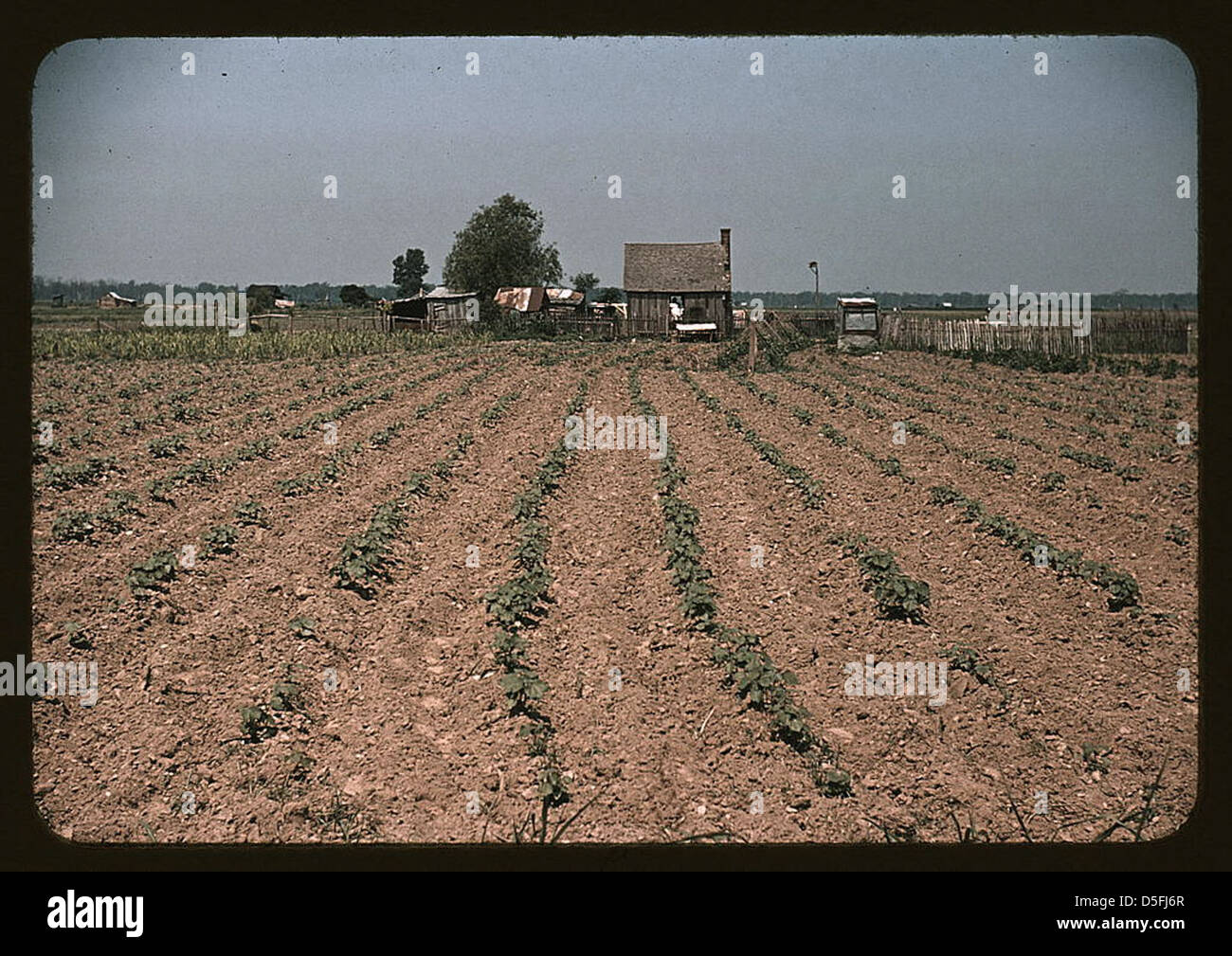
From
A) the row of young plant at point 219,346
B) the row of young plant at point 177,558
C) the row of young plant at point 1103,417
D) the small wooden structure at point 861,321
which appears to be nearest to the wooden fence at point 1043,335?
the small wooden structure at point 861,321

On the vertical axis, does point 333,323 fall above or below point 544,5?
above

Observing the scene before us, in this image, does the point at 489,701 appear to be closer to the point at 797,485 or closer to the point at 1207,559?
the point at 1207,559

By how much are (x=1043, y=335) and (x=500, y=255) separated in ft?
88.5

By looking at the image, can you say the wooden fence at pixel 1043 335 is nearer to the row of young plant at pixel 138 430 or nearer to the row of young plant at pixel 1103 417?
the row of young plant at pixel 1103 417

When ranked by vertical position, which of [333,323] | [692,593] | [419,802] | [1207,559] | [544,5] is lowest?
[419,802]

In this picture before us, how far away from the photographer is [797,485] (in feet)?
33.6

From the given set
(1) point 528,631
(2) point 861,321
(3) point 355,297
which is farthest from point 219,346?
(1) point 528,631

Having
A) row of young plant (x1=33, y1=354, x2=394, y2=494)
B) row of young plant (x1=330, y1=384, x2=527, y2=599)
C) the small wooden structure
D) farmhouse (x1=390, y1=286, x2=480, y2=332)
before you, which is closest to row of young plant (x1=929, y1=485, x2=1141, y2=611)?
row of young plant (x1=330, y1=384, x2=527, y2=599)

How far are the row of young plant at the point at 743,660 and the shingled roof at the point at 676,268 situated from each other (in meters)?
32.1

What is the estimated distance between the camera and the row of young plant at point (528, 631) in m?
4.62

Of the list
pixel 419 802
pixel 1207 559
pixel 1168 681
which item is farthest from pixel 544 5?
pixel 1168 681

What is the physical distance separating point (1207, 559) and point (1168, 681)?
12.5 feet

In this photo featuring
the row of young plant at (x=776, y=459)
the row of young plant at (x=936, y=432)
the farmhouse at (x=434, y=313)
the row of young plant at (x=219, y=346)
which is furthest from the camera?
the farmhouse at (x=434, y=313)

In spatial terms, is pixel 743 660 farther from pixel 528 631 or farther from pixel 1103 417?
pixel 1103 417
